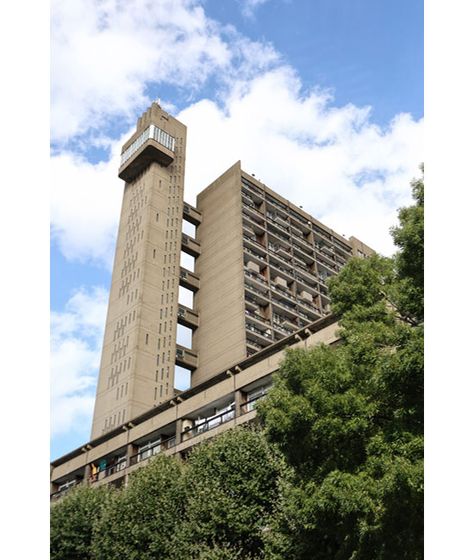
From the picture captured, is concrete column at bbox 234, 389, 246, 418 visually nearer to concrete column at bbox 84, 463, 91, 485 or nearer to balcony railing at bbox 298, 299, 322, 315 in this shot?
concrete column at bbox 84, 463, 91, 485

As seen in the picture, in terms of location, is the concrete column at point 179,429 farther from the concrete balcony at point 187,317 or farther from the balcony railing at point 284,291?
the balcony railing at point 284,291

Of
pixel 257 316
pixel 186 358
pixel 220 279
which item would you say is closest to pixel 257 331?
pixel 257 316

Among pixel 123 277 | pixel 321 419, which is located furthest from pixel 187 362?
pixel 321 419

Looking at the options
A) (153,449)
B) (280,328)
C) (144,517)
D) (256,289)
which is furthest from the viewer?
(256,289)

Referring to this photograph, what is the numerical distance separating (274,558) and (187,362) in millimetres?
41898

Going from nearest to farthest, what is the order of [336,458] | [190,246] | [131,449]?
[336,458] < [131,449] < [190,246]

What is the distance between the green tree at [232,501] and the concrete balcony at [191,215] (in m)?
51.0

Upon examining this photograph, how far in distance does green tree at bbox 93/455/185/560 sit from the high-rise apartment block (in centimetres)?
1130

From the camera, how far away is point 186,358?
60562 mm

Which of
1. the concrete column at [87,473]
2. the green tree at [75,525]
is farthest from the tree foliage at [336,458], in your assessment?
the concrete column at [87,473]

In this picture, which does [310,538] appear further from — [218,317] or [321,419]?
[218,317]

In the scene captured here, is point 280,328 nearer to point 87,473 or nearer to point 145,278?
point 145,278

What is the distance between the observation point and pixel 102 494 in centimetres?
3089

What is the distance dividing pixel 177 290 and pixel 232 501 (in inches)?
1611
